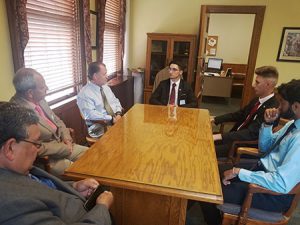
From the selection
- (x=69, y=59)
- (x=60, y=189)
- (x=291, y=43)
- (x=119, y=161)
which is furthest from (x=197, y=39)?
(x=60, y=189)

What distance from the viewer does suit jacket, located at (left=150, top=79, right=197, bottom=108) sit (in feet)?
9.98

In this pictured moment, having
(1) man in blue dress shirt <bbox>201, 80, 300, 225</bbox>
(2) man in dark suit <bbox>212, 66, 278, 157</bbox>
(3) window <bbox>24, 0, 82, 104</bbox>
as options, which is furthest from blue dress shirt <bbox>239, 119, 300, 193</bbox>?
(3) window <bbox>24, 0, 82, 104</bbox>

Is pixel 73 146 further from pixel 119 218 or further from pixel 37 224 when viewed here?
pixel 37 224

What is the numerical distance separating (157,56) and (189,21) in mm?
910

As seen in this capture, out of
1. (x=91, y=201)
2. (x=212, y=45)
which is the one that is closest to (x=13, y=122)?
(x=91, y=201)

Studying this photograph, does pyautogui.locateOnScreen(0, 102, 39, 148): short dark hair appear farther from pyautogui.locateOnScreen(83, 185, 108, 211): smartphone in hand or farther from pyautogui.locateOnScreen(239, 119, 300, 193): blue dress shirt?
pyautogui.locateOnScreen(239, 119, 300, 193): blue dress shirt

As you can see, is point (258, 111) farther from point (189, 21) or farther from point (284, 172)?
point (189, 21)

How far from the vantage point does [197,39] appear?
431 cm

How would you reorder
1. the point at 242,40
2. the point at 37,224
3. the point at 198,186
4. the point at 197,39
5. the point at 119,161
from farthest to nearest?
the point at 242,40 → the point at 197,39 → the point at 119,161 → the point at 198,186 → the point at 37,224

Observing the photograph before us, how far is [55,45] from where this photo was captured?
8.45 feet

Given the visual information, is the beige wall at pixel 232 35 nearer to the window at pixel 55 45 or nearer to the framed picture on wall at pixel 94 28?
the framed picture on wall at pixel 94 28

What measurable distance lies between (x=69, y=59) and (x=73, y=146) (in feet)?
4.22

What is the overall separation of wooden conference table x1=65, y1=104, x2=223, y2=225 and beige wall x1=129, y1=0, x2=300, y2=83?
3309mm

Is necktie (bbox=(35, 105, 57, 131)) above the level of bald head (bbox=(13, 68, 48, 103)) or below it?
below
